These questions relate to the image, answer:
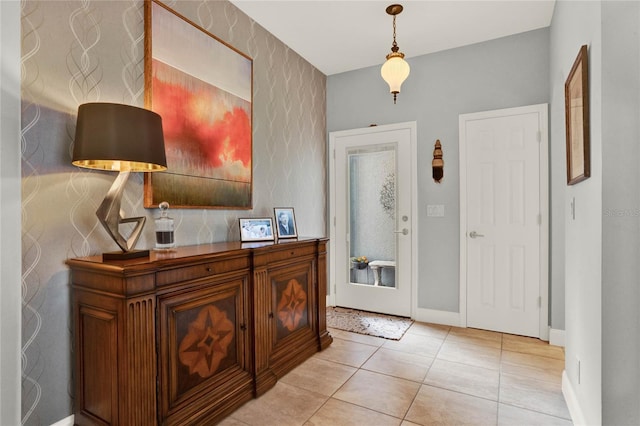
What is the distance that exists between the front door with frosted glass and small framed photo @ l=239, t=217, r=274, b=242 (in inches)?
53.7

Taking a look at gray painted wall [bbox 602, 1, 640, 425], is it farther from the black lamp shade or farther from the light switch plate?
the light switch plate

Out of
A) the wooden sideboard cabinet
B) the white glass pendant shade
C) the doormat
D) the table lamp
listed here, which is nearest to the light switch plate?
the doormat

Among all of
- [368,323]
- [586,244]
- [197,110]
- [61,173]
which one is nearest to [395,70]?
[197,110]

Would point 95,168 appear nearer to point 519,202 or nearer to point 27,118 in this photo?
point 27,118

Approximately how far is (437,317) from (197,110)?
294 centimetres

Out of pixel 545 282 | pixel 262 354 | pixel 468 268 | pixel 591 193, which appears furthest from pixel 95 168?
pixel 545 282

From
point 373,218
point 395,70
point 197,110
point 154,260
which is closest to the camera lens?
point 154,260

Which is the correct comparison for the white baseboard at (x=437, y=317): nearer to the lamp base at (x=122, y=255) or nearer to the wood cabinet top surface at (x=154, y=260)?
the wood cabinet top surface at (x=154, y=260)

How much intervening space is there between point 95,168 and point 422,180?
2.86m

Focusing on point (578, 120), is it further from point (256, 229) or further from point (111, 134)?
point (111, 134)

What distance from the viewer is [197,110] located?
237cm

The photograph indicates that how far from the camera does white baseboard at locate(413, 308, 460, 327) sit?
3437 millimetres

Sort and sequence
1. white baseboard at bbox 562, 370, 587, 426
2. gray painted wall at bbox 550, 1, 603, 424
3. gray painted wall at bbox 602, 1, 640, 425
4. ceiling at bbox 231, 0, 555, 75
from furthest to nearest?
ceiling at bbox 231, 0, 555, 75 → white baseboard at bbox 562, 370, 587, 426 → gray painted wall at bbox 550, 1, 603, 424 → gray painted wall at bbox 602, 1, 640, 425

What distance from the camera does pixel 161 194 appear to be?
2.12m
